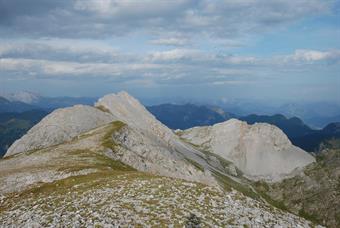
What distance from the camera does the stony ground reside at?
88.8ft

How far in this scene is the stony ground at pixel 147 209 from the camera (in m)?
27.1

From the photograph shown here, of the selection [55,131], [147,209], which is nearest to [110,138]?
[55,131]

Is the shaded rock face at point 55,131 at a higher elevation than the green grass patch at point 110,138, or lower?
lower

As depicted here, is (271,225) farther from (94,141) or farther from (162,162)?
(162,162)

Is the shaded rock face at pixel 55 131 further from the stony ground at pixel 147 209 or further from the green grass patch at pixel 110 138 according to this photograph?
the stony ground at pixel 147 209

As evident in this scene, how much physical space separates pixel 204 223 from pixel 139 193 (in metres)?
9.15

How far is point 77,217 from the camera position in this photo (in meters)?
28.4

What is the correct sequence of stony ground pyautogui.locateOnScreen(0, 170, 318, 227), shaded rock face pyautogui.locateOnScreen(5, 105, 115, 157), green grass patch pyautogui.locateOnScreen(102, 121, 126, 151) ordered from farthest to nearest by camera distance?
shaded rock face pyautogui.locateOnScreen(5, 105, 115, 157) → green grass patch pyautogui.locateOnScreen(102, 121, 126, 151) → stony ground pyautogui.locateOnScreen(0, 170, 318, 227)

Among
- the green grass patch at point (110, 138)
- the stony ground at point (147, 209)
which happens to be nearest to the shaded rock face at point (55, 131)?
the green grass patch at point (110, 138)

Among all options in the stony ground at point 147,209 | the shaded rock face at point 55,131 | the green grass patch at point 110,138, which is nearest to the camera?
the stony ground at point 147,209

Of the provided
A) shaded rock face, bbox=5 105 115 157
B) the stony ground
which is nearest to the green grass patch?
shaded rock face, bbox=5 105 115 157

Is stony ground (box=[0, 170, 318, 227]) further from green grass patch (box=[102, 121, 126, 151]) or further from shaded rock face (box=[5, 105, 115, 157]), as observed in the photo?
shaded rock face (box=[5, 105, 115, 157])

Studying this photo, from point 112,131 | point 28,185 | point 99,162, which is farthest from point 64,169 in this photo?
point 112,131

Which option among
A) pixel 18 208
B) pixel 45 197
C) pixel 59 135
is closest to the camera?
pixel 18 208
